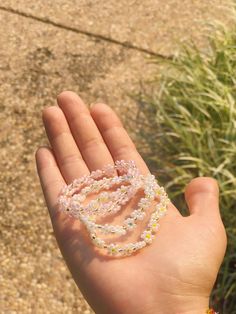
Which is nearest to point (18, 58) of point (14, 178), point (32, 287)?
point (14, 178)

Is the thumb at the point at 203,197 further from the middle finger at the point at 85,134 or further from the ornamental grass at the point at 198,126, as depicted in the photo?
the ornamental grass at the point at 198,126

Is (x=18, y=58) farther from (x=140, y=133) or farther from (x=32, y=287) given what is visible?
(x=32, y=287)

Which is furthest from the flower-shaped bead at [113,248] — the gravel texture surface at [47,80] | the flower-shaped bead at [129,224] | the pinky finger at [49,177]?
the gravel texture surface at [47,80]

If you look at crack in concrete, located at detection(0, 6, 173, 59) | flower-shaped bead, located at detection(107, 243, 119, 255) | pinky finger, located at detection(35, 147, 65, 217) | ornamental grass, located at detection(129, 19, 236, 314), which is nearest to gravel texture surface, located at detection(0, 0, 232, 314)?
crack in concrete, located at detection(0, 6, 173, 59)

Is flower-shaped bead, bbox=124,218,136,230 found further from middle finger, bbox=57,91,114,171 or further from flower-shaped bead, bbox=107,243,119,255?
middle finger, bbox=57,91,114,171

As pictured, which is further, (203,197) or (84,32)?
(84,32)

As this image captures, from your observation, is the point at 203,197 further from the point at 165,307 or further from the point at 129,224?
the point at 165,307

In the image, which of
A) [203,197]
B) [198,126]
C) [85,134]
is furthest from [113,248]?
[198,126]
